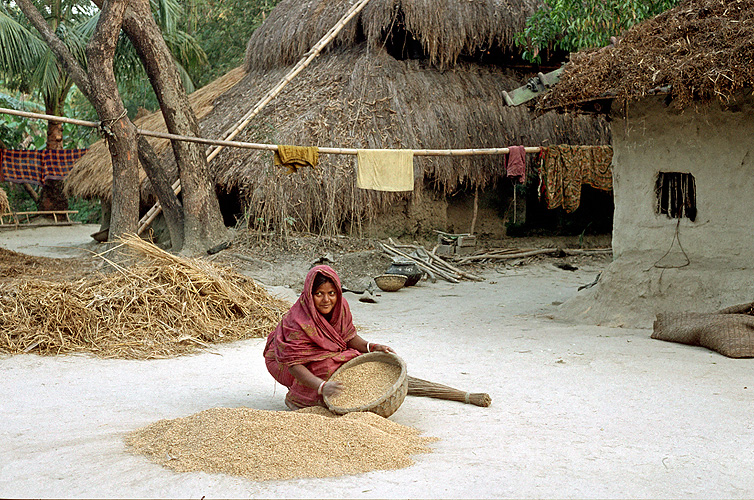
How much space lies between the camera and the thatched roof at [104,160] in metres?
13.4

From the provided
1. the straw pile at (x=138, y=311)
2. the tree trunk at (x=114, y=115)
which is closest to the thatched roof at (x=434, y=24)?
the tree trunk at (x=114, y=115)

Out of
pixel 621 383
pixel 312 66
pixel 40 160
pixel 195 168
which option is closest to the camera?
pixel 621 383

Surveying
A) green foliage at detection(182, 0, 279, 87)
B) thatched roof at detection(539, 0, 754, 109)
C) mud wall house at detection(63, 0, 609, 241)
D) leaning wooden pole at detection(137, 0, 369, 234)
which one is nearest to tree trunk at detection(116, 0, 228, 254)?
leaning wooden pole at detection(137, 0, 369, 234)

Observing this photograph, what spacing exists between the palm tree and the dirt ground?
10.8 metres

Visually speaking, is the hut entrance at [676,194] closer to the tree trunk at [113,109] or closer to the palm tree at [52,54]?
the tree trunk at [113,109]

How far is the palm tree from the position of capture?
1507 cm

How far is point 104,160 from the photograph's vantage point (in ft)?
45.3

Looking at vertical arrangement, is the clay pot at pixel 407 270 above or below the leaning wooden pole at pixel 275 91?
below

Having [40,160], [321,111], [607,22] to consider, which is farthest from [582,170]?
[40,160]

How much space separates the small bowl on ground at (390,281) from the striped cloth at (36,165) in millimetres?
9504

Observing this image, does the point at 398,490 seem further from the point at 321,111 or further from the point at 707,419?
the point at 321,111

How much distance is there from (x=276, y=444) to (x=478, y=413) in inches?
51.7

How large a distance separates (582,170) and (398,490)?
765cm

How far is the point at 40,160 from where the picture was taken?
15.9 metres
